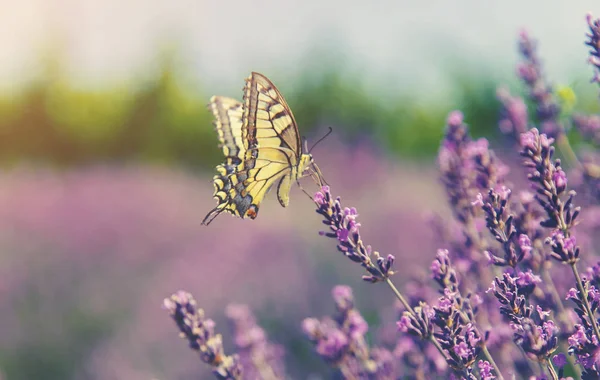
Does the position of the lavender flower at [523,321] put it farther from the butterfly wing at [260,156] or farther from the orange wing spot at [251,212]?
the orange wing spot at [251,212]

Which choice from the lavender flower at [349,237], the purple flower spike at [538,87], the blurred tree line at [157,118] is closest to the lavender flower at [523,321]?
the lavender flower at [349,237]

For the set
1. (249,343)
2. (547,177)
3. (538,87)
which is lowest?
(249,343)

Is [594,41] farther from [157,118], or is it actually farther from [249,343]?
[157,118]

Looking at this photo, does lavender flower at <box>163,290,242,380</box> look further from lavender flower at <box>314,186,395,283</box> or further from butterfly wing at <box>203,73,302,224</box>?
butterfly wing at <box>203,73,302,224</box>

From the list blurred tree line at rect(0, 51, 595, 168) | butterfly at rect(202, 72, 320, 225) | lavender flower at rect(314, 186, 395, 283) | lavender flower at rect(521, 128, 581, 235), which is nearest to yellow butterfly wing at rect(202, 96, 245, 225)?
butterfly at rect(202, 72, 320, 225)

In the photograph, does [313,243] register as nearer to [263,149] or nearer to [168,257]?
[168,257]

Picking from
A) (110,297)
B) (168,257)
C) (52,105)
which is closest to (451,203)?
(110,297)

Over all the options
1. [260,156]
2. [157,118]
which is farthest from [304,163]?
[157,118]
